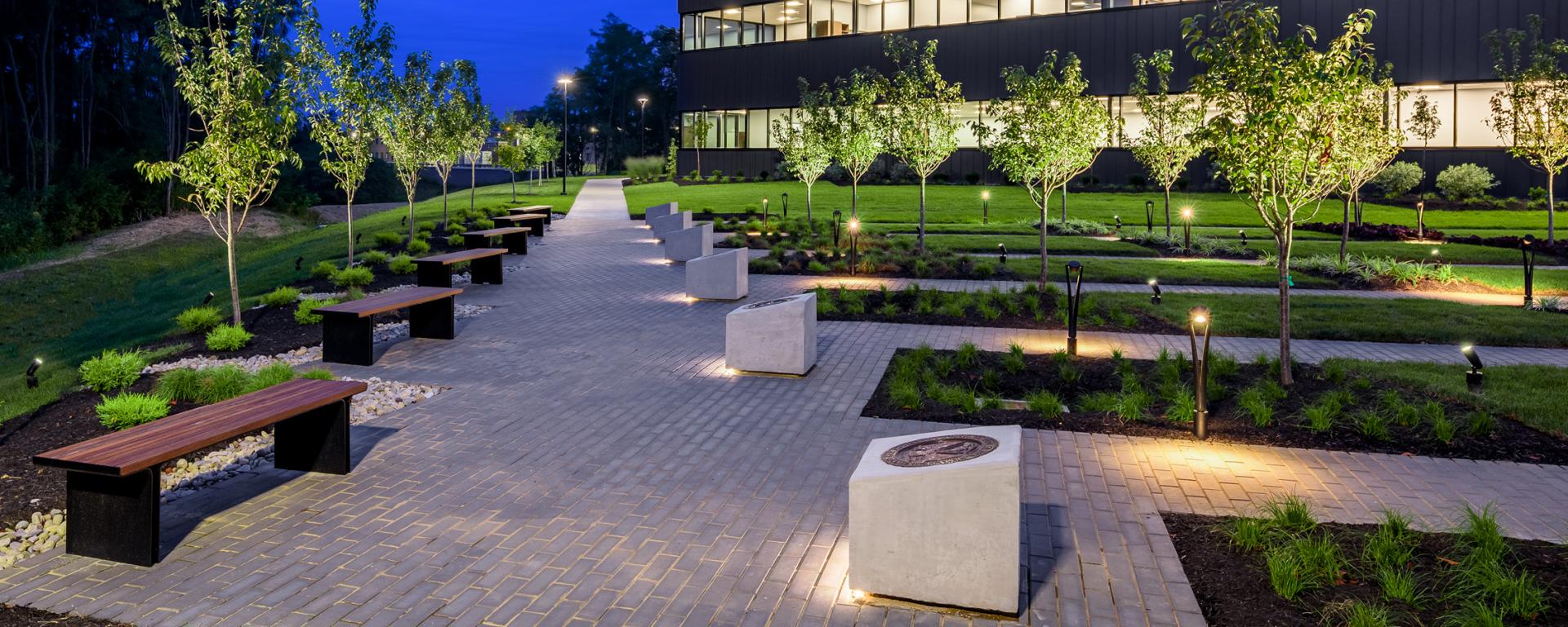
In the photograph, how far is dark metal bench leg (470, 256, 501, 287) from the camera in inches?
714

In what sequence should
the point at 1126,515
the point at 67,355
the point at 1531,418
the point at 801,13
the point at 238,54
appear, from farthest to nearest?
the point at 801,13
the point at 67,355
the point at 238,54
the point at 1531,418
the point at 1126,515

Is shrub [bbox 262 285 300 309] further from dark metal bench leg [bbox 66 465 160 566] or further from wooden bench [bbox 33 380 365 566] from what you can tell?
dark metal bench leg [bbox 66 465 160 566]

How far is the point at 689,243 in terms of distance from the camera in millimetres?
22062

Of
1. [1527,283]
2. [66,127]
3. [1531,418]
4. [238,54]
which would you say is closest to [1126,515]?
[1531,418]

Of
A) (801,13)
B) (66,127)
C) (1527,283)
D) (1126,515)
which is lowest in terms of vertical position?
(1126,515)

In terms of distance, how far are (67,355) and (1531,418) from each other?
57.9 ft

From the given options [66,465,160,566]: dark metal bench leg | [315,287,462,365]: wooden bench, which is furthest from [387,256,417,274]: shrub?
[66,465,160,566]: dark metal bench leg

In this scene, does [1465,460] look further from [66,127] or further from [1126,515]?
[66,127]

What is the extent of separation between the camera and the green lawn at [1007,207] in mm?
29359

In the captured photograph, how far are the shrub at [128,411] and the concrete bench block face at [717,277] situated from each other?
930 cm

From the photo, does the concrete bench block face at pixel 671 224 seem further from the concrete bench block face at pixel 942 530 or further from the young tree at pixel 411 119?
the concrete bench block face at pixel 942 530

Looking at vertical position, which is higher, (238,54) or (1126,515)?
(238,54)

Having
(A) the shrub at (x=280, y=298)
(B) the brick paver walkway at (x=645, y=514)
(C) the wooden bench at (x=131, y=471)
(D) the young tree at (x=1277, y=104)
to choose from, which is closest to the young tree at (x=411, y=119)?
(A) the shrub at (x=280, y=298)

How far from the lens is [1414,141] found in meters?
36.0
